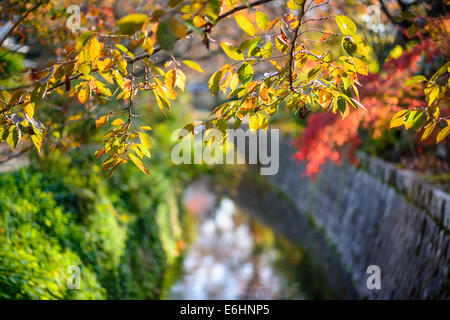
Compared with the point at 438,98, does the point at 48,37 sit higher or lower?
higher

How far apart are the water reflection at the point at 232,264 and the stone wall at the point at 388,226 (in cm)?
147

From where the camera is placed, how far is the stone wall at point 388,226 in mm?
5965

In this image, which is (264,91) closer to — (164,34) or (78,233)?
(164,34)

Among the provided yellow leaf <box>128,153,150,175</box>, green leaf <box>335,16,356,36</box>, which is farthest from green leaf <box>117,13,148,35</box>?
green leaf <box>335,16,356,36</box>

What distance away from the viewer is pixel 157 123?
15.8 meters

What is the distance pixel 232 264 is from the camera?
11.3 metres

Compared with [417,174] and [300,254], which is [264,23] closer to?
[417,174]

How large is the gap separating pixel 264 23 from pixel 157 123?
1326 cm

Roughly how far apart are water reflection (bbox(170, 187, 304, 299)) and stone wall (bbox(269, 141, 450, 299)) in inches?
58.0

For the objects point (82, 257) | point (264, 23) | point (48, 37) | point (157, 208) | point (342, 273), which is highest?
point (48, 37)

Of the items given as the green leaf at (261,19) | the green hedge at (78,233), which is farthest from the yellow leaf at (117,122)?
the green hedge at (78,233)

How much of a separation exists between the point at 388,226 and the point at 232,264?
424cm

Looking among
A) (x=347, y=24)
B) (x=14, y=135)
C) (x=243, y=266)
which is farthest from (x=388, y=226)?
(x=14, y=135)
